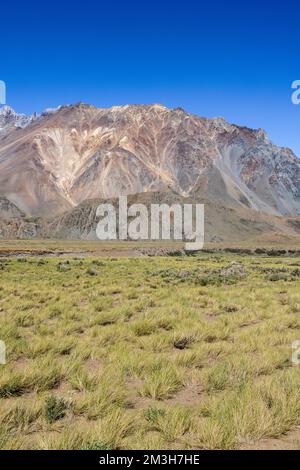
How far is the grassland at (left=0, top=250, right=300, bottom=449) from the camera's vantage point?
6.25m

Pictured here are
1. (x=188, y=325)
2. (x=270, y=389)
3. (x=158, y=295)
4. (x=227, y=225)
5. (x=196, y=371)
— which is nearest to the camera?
(x=270, y=389)

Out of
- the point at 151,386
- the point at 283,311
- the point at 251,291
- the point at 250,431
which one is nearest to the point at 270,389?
the point at 250,431

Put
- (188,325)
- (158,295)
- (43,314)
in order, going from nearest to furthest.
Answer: (188,325)
(43,314)
(158,295)

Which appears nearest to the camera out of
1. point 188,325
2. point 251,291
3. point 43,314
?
point 188,325

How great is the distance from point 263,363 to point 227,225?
178 meters

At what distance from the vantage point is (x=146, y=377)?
8.66m

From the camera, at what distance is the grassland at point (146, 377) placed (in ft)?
20.5

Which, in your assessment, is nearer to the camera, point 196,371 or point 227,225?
point 196,371

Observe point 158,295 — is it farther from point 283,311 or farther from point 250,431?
point 250,431

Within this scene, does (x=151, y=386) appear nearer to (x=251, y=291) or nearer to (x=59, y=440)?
(x=59, y=440)

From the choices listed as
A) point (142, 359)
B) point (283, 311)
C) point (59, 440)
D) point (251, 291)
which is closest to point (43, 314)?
point (142, 359)

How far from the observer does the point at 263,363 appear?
954 cm
